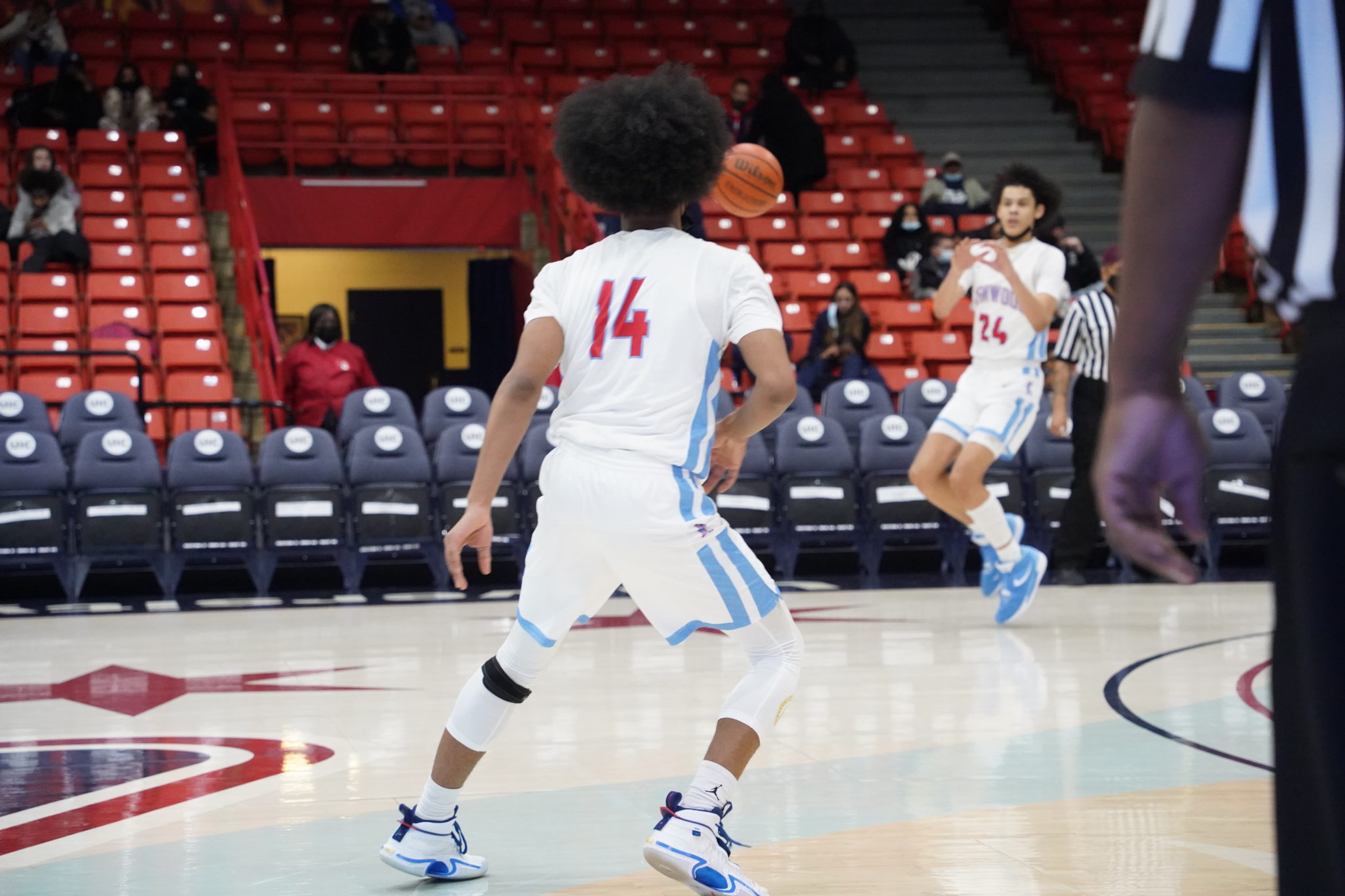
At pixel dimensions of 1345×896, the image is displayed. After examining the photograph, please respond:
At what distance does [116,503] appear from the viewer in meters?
8.94

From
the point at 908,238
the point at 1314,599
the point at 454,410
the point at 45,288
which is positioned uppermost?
the point at 908,238

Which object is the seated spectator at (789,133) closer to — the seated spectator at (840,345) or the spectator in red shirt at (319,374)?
the seated spectator at (840,345)

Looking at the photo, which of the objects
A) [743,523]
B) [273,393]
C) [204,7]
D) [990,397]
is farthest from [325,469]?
[204,7]

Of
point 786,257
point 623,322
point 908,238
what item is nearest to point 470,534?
point 623,322

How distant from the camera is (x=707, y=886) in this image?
2.81 m

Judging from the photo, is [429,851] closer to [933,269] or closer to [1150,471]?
[1150,471]

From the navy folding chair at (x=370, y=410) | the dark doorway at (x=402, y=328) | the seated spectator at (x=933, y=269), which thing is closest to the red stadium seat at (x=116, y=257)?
the navy folding chair at (x=370, y=410)

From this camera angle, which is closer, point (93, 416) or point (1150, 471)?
point (1150, 471)

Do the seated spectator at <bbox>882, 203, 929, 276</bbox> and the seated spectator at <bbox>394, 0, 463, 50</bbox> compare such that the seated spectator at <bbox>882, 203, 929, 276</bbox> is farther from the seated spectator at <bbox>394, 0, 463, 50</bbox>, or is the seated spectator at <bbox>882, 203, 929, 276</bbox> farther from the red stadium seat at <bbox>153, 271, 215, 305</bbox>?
the red stadium seat at <bbox>153, 271, 215, 305</bbox>

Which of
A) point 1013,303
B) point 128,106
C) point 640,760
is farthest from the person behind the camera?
point 128,106

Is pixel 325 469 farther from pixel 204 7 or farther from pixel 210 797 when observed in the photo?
pixel 204 7

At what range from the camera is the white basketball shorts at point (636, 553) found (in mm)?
2887

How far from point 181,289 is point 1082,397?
6.71 metres

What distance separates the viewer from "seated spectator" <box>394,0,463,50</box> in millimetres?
15320
